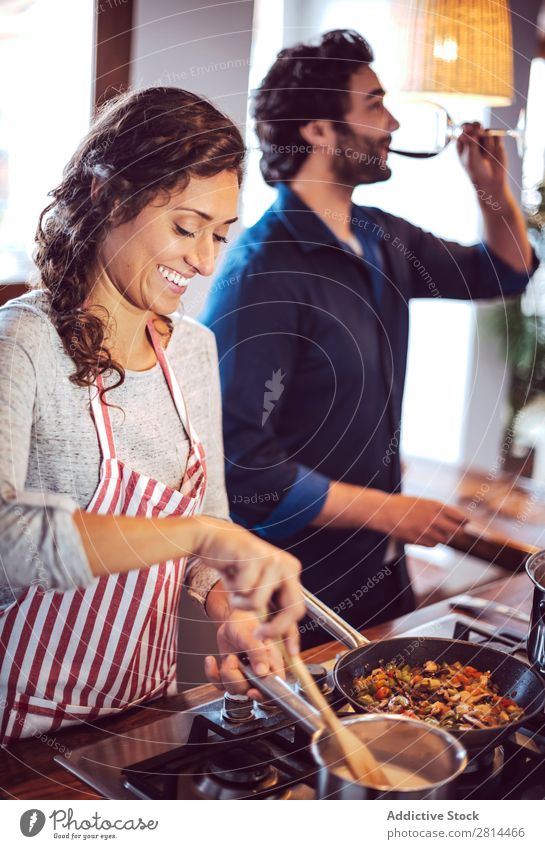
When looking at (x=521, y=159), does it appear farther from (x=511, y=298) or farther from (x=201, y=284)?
(x=201, y=284)

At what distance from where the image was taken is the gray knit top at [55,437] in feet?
1.76

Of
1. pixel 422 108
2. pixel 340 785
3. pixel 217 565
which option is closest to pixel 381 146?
pixel 422 108

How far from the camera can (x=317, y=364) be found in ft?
2.38

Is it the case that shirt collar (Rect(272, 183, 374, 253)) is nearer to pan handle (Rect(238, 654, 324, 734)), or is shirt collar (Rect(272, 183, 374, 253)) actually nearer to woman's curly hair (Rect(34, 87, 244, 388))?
woman's curly hair (Rect(34, 87, 244, 388))

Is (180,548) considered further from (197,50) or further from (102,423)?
(197,50)

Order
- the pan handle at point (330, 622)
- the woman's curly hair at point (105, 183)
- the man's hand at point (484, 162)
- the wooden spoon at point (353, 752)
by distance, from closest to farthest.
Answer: the wooden spoon at point (353, 752) → the woman's curly hair at point (105, 183) → the pan handle at point (330, 622) → the man's hand at point (484, 162)

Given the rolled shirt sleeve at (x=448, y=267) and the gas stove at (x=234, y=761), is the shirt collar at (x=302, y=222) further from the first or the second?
the gas stove at (x=234, y=761)

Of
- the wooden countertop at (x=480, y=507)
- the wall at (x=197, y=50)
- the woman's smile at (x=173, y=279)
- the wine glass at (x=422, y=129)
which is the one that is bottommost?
the wooden countertop at (x=480, y=507)

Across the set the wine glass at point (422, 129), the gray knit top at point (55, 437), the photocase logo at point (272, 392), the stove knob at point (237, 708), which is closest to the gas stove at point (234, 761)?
the stove knob at point (237, 708)

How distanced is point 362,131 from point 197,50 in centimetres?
17

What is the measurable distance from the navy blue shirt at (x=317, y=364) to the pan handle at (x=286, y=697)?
129mm

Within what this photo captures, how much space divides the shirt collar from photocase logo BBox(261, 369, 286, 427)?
0.11 metres

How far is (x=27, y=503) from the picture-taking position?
53 cm
